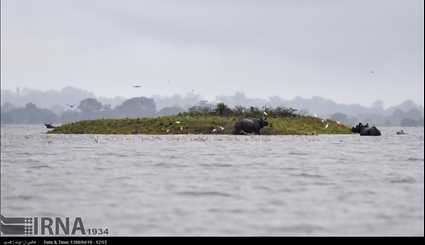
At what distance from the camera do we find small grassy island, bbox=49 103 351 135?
10306 centimetres

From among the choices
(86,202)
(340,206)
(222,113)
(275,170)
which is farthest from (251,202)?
(222,113)

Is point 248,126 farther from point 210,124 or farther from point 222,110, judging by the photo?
point 222,110

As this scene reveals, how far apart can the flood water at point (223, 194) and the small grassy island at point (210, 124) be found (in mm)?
57150

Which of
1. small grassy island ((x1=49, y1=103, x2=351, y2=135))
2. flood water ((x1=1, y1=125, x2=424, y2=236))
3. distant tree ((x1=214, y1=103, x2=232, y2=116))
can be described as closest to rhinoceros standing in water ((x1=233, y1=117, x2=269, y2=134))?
small grassy island ((x1=49, y1=103, x2=351, y2=135))

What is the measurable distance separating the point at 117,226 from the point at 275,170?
17.9m

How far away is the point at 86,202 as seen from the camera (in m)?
25.7

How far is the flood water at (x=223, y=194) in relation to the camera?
21.7 metres

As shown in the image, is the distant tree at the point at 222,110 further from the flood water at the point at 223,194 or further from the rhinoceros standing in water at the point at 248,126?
the flood water at the point at 223,194

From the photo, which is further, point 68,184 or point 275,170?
point 275,170

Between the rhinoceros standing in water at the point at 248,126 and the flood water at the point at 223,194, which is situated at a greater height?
the rhinoceros standing in water at the point at 248,126

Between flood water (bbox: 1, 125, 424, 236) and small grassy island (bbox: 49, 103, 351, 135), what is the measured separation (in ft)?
188

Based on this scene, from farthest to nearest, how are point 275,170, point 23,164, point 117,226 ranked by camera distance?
point 23,164
point 275,170
point 117,226

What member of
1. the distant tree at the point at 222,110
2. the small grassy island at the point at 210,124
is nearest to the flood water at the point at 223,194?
the small grassy island at the point at 210,124
